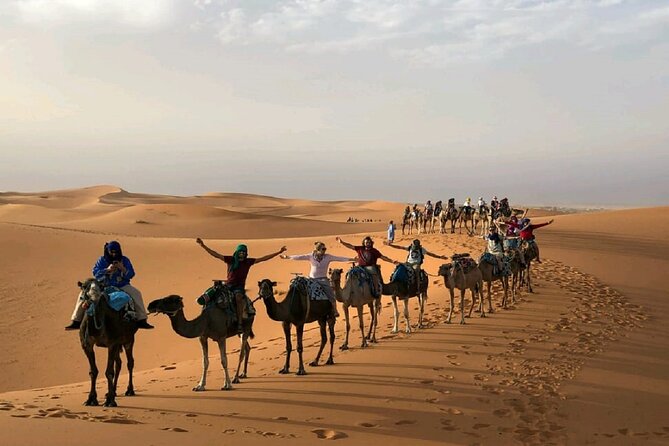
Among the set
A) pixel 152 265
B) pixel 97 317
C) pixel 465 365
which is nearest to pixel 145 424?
pixel 97 317

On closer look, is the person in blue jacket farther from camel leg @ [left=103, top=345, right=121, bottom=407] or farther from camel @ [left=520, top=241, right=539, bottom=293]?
camel @ [left=520, top=241, right=539, bottom=293]

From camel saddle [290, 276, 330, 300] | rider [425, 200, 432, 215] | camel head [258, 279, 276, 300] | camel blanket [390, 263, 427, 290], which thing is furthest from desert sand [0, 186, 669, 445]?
rider [425, 200, 432, 215]

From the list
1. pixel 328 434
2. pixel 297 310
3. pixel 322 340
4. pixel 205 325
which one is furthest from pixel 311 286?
pixel 328 434

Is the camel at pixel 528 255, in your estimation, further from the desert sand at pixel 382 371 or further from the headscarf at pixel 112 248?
the headscarf at pixel 112 248

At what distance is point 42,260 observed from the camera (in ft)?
84.7

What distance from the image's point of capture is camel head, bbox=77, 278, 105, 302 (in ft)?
28.5

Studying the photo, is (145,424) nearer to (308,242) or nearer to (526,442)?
(526,442)

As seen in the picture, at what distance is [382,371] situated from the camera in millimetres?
10930

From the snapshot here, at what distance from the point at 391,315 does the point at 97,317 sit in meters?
10.5

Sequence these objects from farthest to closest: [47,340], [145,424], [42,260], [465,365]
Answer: [42,260]
[47,340]
[465,365]
[145,424]

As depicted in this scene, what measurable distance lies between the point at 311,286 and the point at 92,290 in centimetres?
410

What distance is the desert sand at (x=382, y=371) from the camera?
25.8 feet

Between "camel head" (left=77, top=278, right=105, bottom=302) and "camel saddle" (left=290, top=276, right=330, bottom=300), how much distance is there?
3533 mm

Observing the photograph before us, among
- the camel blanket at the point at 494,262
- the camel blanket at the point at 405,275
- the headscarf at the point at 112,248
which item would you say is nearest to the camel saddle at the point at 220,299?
the headscarf at the point at 112,248
